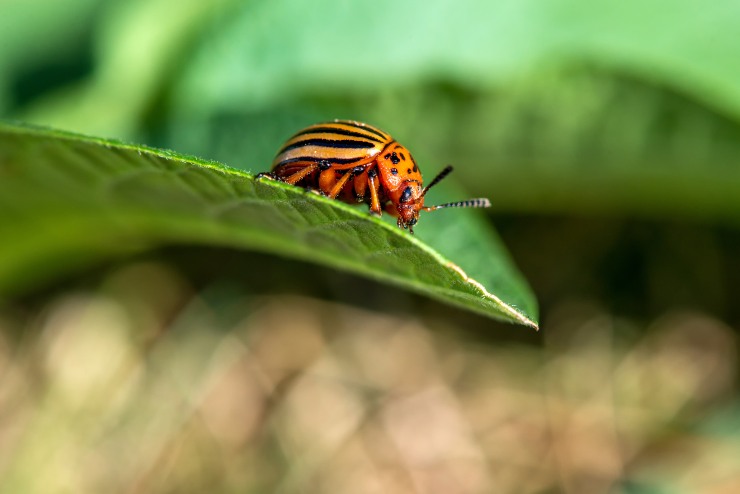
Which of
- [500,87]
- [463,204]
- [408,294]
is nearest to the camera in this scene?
[463,204]

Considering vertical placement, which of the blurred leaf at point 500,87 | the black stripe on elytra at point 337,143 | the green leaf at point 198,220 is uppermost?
the blurred leaf at point 500,87

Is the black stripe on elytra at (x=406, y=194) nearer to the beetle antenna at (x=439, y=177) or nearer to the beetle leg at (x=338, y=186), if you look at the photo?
the beetle antenna at (x=439, y=177)

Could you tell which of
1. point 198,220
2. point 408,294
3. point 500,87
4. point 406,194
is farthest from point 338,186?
point 408,294

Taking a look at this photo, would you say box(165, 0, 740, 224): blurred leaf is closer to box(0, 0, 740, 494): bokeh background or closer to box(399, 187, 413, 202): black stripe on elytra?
box(0, 0, 740, 494): bokeh background

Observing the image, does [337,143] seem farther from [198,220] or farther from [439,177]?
[198,220]

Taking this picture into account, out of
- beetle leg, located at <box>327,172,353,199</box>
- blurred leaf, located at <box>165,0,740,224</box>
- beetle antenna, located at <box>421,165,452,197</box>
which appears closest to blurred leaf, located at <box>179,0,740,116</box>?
blurred leaf, located at <box>165,0,740,224</box>

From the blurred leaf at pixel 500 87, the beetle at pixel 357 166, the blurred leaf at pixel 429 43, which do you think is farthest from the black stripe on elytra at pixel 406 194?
the blurred leaf at pixel 429 43
